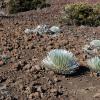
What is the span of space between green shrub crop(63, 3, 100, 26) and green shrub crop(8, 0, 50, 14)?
525cm

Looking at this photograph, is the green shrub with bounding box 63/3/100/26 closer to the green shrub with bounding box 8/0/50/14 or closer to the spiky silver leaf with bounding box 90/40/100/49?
the spiky silver leaf with bounding box 90/40/100/49

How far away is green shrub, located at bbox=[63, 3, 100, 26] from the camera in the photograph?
1297 centimetres

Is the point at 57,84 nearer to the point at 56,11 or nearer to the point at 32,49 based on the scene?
the point at 32,49

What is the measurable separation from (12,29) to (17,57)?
313cm

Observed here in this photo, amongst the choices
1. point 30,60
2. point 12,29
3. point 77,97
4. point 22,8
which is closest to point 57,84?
point 77,97

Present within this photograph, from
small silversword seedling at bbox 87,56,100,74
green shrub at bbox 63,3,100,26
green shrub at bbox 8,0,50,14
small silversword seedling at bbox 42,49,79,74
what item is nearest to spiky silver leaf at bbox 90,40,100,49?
small silversword seedling at bbox 87,56,100,74

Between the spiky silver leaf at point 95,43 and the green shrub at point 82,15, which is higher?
the green shrub at point 82,15

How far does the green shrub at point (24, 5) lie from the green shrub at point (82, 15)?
5250 millimetres

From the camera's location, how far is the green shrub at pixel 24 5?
18.5m

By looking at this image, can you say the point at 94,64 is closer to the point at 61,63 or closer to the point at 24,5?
the point at 61,63

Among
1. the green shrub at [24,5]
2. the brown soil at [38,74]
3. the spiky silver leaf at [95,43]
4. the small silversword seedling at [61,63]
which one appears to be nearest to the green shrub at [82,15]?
the brown soil at [38,74]

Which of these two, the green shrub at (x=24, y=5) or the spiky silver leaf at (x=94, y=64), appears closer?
the spiky silver leaf at (x=94, y=64)

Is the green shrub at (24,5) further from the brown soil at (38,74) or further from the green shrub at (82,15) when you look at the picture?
the brown soil at (38,74)

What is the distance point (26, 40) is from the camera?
942 cm
